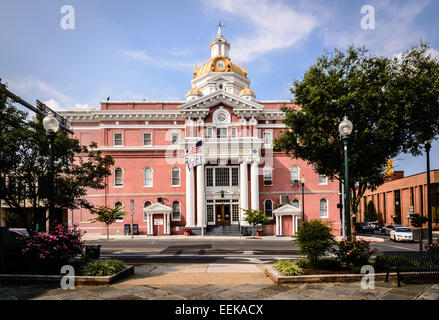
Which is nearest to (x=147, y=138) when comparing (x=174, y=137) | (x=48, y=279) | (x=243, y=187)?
(x=174, y=137)

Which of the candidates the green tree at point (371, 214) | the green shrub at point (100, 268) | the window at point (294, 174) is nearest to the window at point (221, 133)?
the window at point (294, 174)

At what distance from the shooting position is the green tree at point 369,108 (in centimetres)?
1784

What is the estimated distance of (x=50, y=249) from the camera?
11078 millimetres

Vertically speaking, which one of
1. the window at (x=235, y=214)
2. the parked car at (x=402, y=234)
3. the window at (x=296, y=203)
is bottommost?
the parked car at (x=402, y=234)

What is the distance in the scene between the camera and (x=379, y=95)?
58.9ft

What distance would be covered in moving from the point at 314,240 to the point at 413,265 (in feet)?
11.0

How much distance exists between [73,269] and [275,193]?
3048 centimetres

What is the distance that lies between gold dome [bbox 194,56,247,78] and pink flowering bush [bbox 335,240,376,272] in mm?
40068

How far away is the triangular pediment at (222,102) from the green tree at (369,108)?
57.0 feet

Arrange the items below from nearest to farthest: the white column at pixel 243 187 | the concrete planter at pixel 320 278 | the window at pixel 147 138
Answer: the concrete planter at pixel 320 278 → the white column at pixel 243 187 → the window at pixel 147 138

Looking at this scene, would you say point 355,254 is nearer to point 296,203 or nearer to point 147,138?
point 296,203

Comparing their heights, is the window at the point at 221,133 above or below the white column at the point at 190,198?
above

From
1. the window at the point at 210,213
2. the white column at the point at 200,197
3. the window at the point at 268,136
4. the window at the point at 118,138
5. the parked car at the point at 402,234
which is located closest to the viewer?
the parked car at the point at 402,234

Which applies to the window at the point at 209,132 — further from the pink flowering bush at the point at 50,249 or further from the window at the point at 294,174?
the pink flowering bush at the point at 50,249
